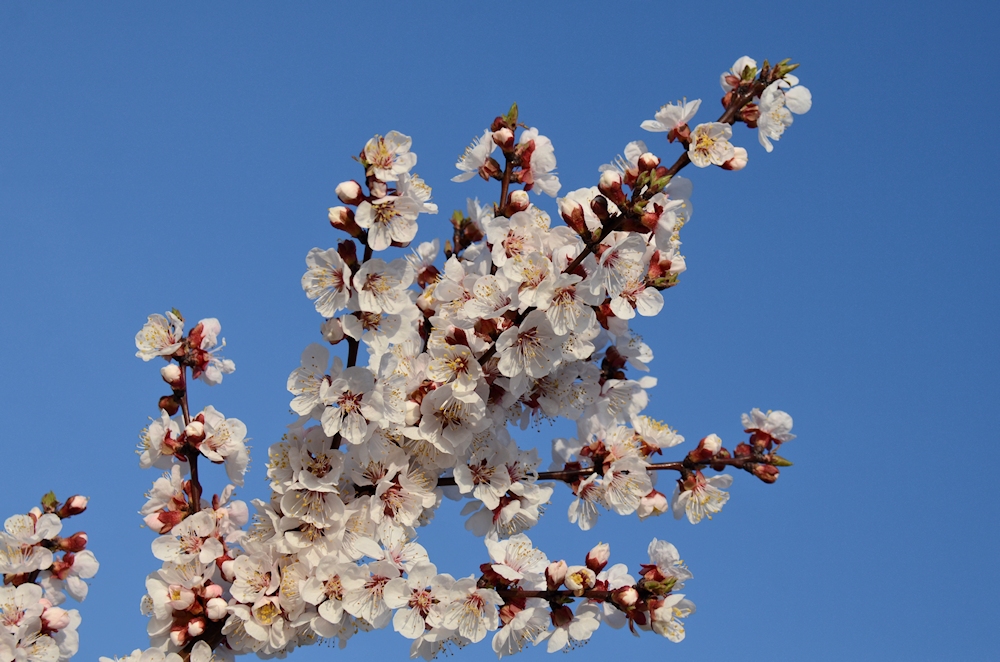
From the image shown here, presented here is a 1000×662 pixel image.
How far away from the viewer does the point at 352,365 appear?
392cm

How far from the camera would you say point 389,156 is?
12.3 feet

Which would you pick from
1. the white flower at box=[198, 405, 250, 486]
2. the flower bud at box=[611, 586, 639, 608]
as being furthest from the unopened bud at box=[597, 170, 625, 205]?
the white flower at box=[198, 405, 250, 486]

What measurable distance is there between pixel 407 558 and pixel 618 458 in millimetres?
1115

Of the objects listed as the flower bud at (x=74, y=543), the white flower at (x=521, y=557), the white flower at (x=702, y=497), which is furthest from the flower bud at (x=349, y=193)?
the flower bud at (x=74, y=543)

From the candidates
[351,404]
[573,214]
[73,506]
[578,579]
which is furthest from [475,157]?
[73,506]

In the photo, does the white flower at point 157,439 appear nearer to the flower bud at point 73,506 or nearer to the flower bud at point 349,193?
the flower bud at point 73,506

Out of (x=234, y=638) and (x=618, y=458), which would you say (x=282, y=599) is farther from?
(x=618, y=458)

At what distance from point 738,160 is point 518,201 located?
1024 millimetres

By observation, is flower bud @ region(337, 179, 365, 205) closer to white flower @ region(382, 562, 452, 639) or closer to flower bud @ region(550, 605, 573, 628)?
white flower @ region(382, 562, 452, 639)

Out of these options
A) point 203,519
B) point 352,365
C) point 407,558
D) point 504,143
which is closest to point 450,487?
point 407,558

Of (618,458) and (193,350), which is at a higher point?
(193,350)

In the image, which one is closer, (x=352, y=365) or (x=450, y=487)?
(x=352, y=365)

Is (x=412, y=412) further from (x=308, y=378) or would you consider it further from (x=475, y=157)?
(x=475, y=157)

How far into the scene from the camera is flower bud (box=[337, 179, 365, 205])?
374cm
